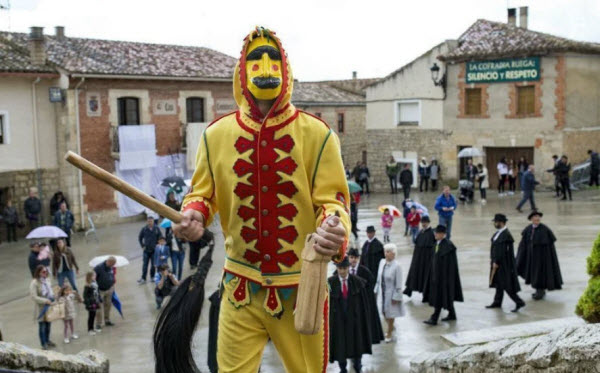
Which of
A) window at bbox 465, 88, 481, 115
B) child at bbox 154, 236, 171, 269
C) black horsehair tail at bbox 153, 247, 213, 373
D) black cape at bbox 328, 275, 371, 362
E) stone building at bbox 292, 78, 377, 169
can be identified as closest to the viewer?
black horsehair tail at bbox 153, 247, 213, 373

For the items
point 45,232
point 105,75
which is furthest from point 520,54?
point 45,232

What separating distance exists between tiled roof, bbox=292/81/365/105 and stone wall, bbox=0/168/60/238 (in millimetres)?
16457

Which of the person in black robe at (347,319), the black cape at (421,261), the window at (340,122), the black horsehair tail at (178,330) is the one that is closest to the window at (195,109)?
the window at (340,122)

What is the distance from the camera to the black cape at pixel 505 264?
12297mm

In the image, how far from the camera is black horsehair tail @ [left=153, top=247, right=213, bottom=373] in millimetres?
4359

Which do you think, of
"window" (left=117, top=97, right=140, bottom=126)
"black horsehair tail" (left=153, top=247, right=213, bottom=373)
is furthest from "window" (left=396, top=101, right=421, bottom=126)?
"black horsehair tail" (left=153, top=247, right=213, bottom=373)

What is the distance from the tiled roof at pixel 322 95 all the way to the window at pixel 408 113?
7.40m

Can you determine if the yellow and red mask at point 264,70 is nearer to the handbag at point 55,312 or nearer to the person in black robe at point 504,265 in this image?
the handbag at point 55,312

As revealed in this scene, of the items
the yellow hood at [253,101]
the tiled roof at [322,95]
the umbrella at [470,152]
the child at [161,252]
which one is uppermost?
the tiled roof at [322,95]

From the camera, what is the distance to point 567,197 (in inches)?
982

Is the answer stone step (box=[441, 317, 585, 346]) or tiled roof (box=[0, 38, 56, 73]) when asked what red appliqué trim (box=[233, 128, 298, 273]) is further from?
tiled roof (box=[0, 38, 56, 73])

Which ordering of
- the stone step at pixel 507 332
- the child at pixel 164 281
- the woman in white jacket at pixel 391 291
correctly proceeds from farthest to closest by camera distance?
the child at pixel 164 281 → the woman in white jacket at pixel 391 291 → the stone step at pixel 507 332

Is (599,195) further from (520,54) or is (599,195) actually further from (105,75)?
(105,75)

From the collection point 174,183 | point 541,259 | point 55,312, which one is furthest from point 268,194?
point 174,183
